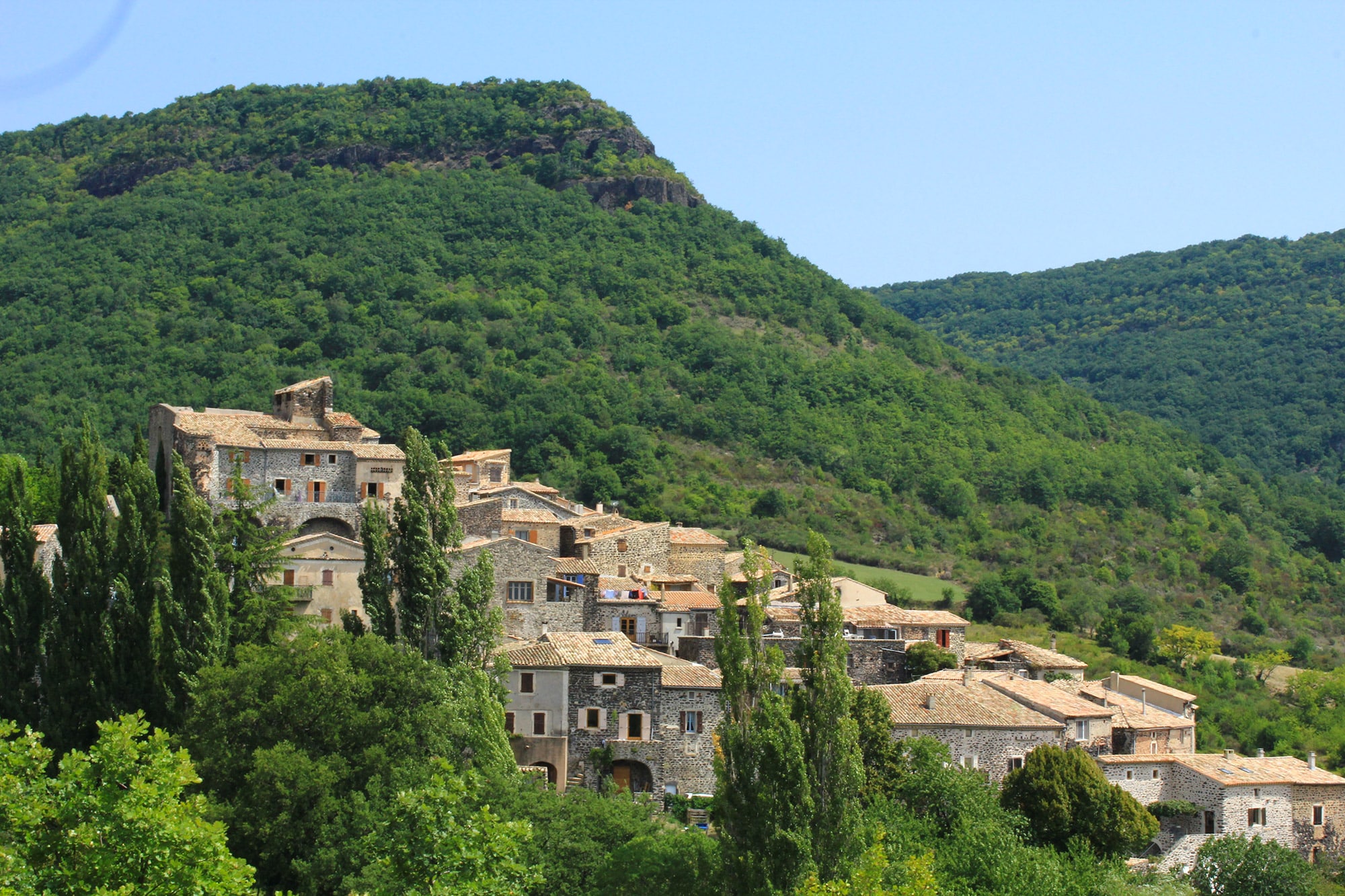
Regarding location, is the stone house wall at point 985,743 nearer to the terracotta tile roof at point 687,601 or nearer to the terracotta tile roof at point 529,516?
the terracotta tile roof at point 687,601

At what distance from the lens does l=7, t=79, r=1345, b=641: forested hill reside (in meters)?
101

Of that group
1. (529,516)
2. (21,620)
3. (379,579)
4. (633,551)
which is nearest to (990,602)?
(633,551)

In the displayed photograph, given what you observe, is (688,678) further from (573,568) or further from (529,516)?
(529,516)

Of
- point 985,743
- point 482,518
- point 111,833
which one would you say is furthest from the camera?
point 482,518

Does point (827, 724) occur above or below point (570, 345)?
below

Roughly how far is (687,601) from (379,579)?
1421 cm

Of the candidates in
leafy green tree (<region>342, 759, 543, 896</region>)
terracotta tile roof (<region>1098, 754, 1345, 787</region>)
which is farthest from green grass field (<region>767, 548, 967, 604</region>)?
leafy green tree (<region>342, 759, 543, 896</region>)

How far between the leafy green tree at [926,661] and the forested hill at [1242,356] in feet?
337

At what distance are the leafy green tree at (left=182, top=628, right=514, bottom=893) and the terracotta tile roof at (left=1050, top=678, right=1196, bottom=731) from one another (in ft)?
75.0

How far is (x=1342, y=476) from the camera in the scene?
147 metres

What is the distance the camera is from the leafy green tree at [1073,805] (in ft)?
145

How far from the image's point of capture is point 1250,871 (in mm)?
43562

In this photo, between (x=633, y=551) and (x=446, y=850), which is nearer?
(x=446, y=850)

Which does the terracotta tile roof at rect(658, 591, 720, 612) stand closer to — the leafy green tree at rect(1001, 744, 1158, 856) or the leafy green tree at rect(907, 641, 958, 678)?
the leafy green tree at rect(907, 641, 958, 678)
